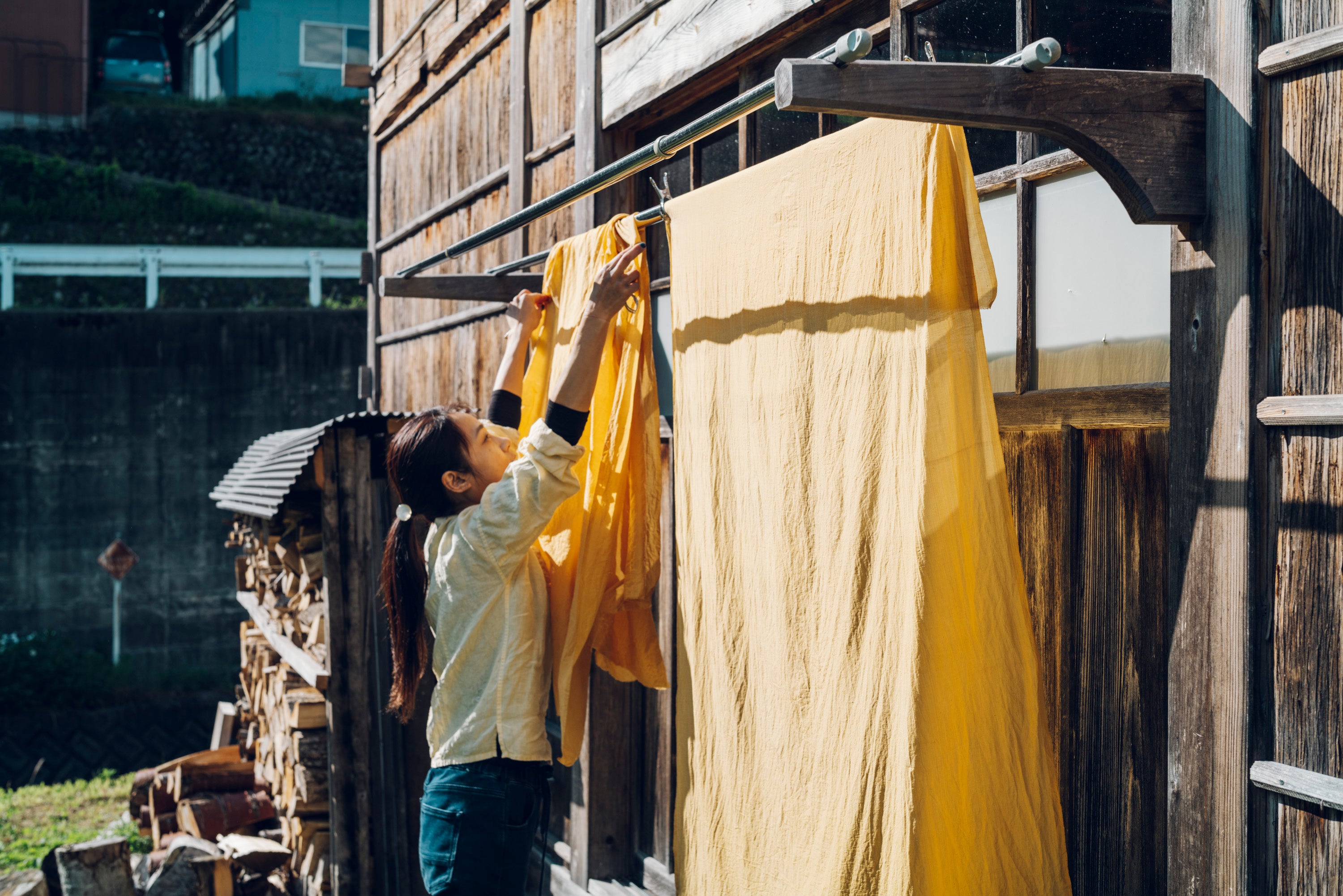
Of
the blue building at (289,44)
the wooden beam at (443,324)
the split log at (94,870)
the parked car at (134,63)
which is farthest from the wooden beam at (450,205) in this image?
the parked car at (134,63)

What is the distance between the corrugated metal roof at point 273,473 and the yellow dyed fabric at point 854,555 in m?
2.90

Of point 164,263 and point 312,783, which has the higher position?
point 164,263

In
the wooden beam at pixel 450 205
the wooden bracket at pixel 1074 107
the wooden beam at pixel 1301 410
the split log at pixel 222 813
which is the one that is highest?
the wooden beam at pixel 450 205

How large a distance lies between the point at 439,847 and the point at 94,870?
319 cm

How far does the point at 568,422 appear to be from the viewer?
3002 millimetres

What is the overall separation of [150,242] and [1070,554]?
16905 mm

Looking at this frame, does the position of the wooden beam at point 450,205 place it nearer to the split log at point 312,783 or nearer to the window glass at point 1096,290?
the split log at point 312,783

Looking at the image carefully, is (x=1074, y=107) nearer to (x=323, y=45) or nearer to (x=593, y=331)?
(x=593, y=331)

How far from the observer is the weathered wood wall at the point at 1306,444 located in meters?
1.75

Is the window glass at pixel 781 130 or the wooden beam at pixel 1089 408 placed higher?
the window glass at pixel 781 130

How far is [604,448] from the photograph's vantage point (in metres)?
3.16

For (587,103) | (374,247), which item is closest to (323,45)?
(374,247)

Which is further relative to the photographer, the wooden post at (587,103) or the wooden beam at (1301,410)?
the wooden post at (587,103)

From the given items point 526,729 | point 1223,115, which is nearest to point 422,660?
point 526,729
